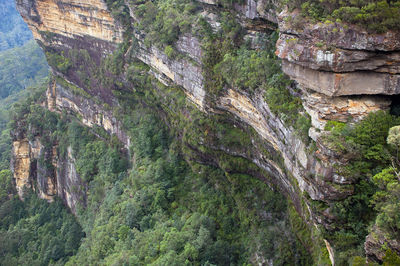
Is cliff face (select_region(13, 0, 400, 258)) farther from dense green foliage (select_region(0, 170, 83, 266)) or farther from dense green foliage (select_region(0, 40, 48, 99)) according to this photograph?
dense green foliage (select_region(0, 40, 48, 99))

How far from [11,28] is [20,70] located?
39.8 m

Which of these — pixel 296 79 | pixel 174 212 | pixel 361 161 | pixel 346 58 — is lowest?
pixel 174 212

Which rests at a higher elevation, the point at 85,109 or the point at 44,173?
the point at 85,109

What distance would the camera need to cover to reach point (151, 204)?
22.3m

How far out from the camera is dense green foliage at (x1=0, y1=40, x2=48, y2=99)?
65.1m

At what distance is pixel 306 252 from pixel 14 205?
97.7 ft

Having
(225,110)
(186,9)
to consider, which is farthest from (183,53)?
(225,110)

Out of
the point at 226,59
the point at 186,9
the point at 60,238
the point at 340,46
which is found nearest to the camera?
the point at 340,46

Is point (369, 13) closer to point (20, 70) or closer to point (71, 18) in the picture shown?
point (71, 18)

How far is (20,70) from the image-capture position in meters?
67.2

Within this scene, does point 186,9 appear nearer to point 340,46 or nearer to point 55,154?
point 340,46

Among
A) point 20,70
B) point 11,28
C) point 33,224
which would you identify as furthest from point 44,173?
point 11,28

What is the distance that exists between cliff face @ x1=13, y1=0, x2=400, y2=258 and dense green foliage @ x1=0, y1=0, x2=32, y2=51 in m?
71.7

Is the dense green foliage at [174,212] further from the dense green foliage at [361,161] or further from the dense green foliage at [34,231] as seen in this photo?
the dense green foliage at [361,161]
